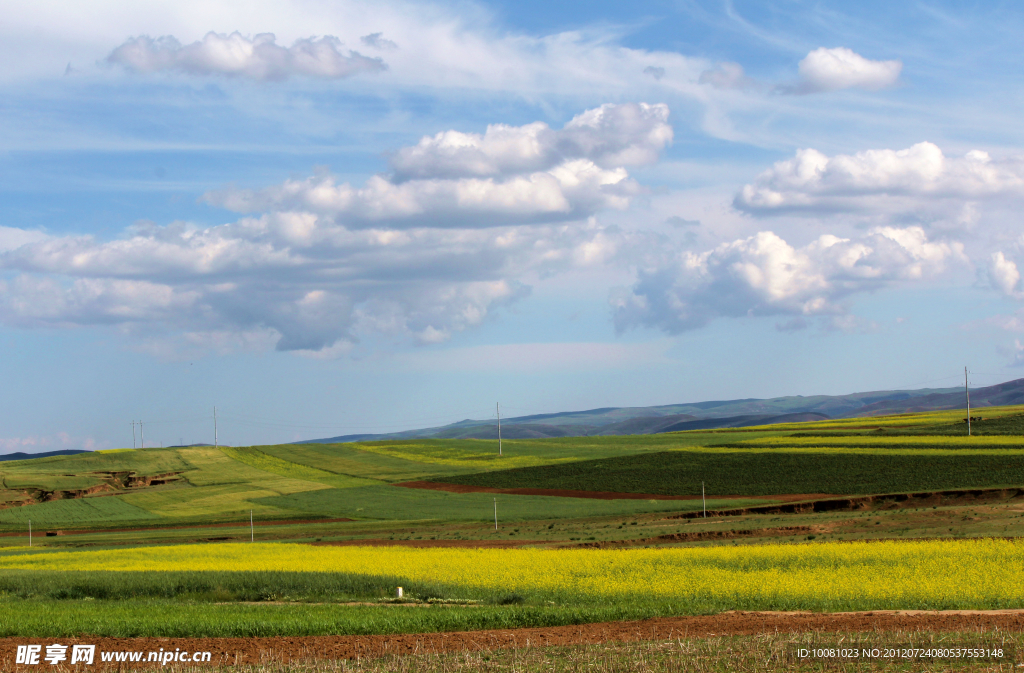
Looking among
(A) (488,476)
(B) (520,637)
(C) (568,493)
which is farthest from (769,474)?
(B) (520,637)

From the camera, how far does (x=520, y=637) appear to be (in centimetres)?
1911

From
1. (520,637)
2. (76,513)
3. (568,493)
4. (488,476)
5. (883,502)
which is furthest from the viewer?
(488,476)

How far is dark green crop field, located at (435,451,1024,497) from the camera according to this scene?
61.4 metres

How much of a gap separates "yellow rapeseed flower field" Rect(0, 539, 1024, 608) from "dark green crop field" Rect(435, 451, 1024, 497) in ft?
102

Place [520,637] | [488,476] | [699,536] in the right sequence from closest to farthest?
[520,637] → [699,536] → [488,476]

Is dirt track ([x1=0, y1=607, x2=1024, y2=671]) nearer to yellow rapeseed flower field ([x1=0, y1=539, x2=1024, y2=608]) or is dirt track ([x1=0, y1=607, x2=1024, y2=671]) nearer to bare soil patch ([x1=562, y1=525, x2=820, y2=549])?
yellow rapeseed flower field ([x1=0, y1=539, x2=1024, y2=608])

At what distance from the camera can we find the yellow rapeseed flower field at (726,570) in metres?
24.0

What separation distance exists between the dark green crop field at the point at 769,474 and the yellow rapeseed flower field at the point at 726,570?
3094 centimetres

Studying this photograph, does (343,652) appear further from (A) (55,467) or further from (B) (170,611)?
(A) (55,467)

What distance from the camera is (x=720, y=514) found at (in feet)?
185

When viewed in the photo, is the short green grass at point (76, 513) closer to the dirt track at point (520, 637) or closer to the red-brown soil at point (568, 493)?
the red-brown soil at point (568, 493)

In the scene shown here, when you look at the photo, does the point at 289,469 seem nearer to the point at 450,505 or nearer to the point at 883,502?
the point at 450,505

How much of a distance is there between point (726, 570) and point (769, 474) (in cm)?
4470

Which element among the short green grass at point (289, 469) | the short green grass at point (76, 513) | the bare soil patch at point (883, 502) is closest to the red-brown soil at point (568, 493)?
the bare soil patch at point (883, 502)
